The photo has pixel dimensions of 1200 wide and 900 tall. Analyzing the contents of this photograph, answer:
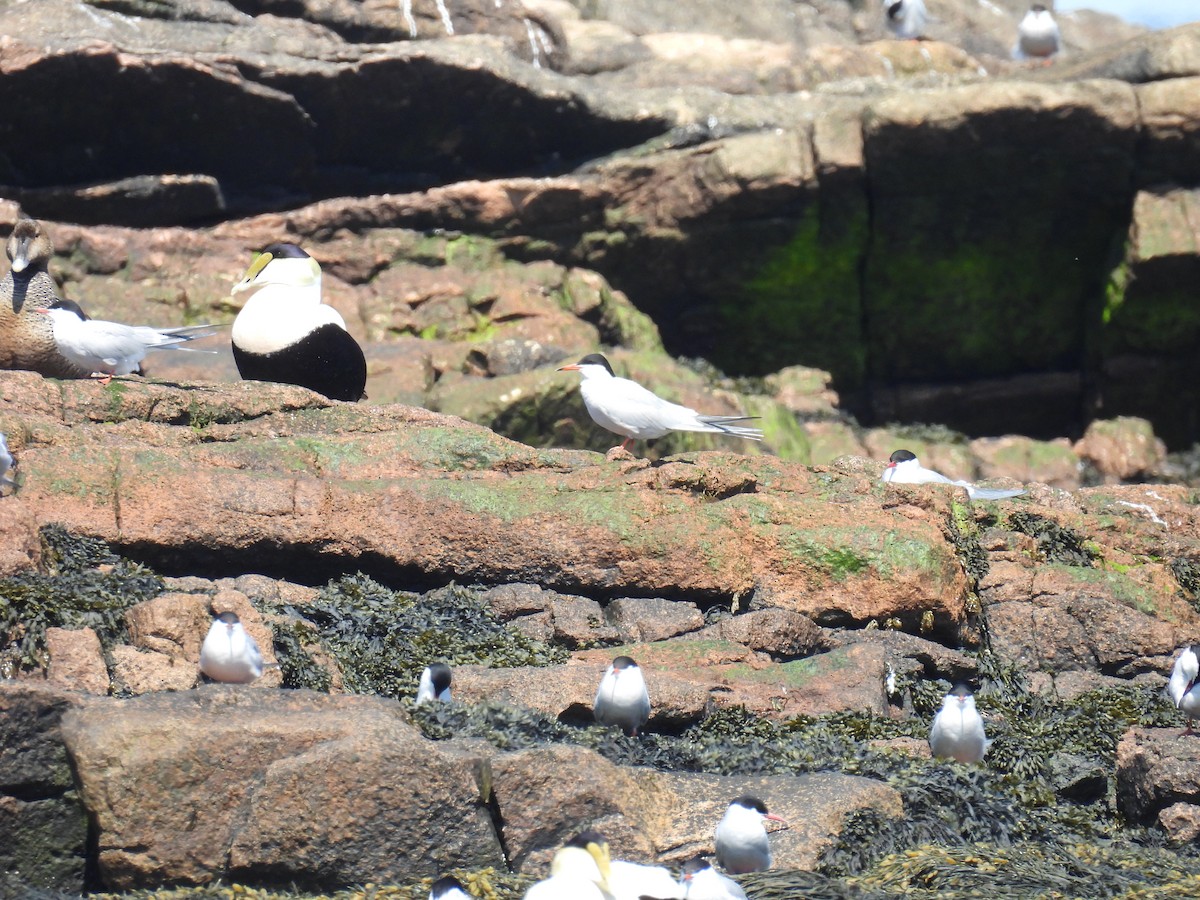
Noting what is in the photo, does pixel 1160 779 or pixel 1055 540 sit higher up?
pixel 1160 779

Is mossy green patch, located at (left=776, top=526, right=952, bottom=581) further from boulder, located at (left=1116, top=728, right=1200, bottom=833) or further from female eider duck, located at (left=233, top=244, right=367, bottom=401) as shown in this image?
female eider duck, located at (left=233, top=244, right=367, bottom=401)

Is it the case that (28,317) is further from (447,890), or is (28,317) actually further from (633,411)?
(447,890)


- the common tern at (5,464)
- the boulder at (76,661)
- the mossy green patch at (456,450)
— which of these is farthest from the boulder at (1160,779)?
the common tern at (5,464)

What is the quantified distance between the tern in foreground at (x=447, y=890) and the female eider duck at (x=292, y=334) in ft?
20.2

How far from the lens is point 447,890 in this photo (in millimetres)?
6285

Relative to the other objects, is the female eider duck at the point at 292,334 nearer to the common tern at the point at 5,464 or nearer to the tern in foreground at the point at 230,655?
the common tern at the point at 5,464

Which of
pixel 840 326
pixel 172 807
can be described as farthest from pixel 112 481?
pixel 840 326

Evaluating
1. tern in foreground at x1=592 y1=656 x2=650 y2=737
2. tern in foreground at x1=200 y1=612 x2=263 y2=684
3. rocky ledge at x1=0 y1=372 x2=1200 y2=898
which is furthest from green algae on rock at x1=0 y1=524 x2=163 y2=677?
tern in foreground at x1=592 y1=656 x2=650 y2=737

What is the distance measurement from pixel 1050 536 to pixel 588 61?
36.3ft

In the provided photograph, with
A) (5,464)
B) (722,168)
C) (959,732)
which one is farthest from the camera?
(722,168)

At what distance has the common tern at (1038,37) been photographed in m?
20.3

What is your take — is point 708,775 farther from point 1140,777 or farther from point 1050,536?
point 1050,536

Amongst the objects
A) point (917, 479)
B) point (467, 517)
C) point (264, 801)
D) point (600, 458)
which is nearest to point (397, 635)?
point (467, 517)

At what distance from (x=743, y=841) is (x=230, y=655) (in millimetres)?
2808
